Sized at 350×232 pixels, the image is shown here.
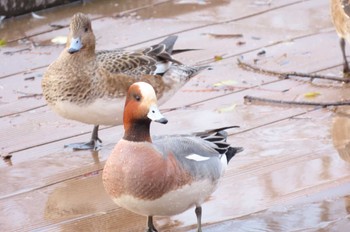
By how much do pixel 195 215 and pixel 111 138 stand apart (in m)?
1.28

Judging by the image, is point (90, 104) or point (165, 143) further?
point (90, 104)

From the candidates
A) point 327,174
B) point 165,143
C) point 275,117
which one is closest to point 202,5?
point 275,117

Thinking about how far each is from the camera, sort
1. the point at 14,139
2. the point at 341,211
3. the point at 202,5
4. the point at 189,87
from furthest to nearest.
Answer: the point at 202,5
the point at 189,87
the point at 14,139
the point at 341,211

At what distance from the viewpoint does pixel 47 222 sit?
4789mm

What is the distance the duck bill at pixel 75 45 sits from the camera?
566 cm

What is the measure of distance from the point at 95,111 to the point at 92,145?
292mm

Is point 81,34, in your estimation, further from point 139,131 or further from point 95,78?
point 139,131

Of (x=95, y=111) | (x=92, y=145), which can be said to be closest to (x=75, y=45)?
(x=95, y=111)

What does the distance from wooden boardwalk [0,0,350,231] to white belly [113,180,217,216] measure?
25 cm

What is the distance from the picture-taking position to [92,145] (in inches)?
225

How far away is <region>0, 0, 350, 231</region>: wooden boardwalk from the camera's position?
476 cm

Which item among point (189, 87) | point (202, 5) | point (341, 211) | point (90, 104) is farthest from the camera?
point (202, 5)

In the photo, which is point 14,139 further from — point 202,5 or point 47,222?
point 202,5

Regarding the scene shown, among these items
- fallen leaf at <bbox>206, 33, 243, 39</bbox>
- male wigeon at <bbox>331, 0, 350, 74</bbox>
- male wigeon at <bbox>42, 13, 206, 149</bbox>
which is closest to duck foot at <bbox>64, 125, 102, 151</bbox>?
male wigeon at <bbox>42, 13, 206, 149</bbox>
